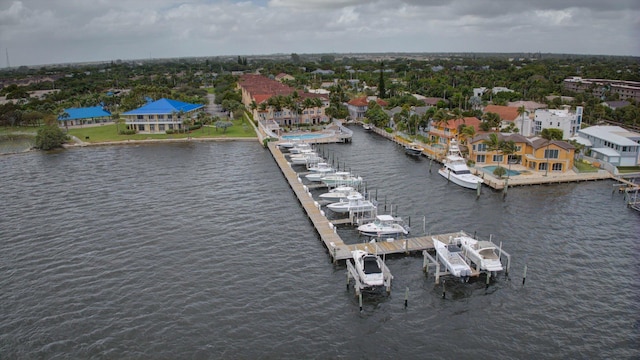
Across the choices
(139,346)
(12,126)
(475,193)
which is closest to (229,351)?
(139,346)

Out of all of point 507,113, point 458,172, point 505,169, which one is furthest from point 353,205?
point 507,113

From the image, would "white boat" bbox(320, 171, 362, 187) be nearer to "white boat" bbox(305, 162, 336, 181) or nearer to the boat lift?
"white boat" bbox(305, 162, 336, 181)

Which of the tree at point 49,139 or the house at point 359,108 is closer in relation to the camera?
the tree at point 49,139

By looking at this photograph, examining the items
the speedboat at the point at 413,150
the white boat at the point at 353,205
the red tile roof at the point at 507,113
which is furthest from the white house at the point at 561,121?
the white boat at the point at 353,205

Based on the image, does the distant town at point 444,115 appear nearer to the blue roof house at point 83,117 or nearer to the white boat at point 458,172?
the blue roof house at point 83,117

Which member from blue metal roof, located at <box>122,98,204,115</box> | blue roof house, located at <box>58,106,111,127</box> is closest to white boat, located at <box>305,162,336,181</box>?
blue metal roof, located at <box>122,98,204,115</box>

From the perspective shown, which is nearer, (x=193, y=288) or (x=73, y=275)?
(x=193, y=288)

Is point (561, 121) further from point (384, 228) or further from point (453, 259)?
point (453, 259)

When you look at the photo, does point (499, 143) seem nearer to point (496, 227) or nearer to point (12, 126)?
point (496, 227)
